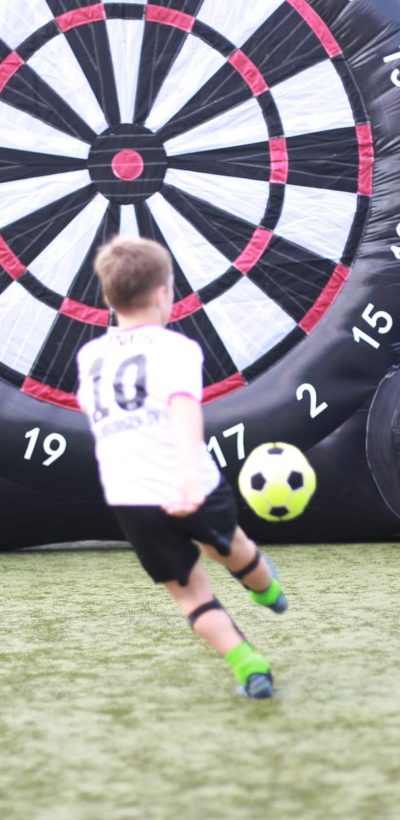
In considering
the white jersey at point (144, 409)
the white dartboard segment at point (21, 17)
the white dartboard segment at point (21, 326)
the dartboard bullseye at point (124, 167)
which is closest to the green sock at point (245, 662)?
the white jersey at point (144, 409)

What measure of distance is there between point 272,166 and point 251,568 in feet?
6.27

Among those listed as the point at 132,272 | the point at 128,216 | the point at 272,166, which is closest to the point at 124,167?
the point at 128,216

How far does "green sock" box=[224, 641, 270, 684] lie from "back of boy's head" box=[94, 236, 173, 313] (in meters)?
0.48

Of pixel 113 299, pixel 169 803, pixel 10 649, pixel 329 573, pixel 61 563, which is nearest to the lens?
pixel 169 803

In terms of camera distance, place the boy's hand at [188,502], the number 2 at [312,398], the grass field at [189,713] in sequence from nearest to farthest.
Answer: the grass field at [189,713] → the boy's hand at [188,502] → the number 2 at [312,398]

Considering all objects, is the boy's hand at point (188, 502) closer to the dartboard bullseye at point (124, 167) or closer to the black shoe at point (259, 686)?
the black shoe at point (259, 686)

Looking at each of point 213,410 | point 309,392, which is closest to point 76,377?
point 213,410

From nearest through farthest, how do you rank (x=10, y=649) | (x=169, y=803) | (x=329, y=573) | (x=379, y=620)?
(x=169, y=803) < (x=10, y=649) < (x=379, y=620) < (x=329, y=573)

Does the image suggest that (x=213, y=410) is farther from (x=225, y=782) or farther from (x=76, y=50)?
(x=225, y=782)

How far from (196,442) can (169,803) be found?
20.7 inches

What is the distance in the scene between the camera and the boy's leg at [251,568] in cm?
170

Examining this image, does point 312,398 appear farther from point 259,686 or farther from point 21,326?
point 259,686

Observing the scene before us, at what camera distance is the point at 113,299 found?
5.46 feet

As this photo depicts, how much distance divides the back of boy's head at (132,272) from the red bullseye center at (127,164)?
70.7 inches
